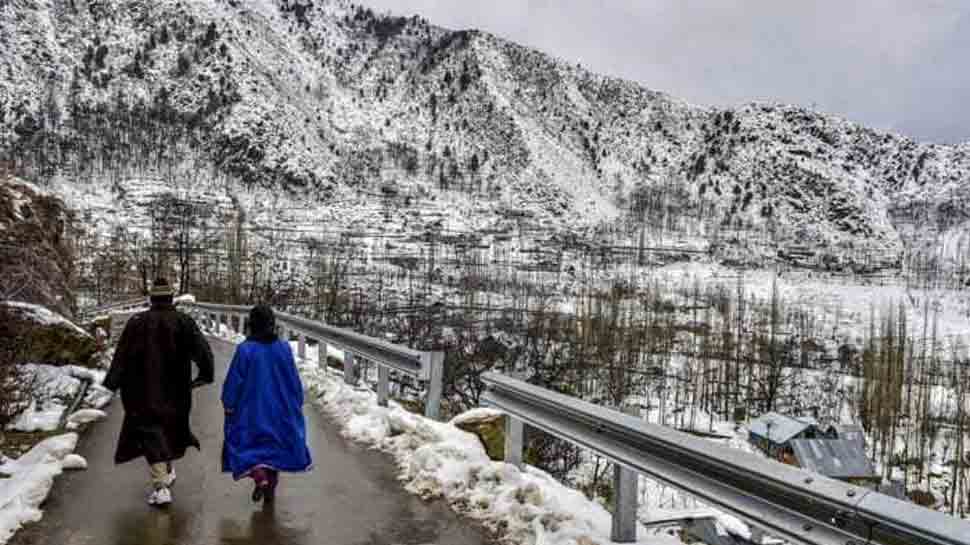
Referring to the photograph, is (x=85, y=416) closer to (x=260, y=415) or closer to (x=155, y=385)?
(x=155, y=385)

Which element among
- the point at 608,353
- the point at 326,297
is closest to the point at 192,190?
the point at 326,297

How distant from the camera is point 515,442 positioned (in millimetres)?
7441

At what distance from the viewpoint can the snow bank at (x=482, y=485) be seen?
19.5 ft

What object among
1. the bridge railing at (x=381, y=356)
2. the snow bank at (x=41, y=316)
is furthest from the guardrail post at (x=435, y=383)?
the snow bank at (x=41, y=316)

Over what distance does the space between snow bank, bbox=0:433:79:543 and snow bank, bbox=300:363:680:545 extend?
10.4 feet

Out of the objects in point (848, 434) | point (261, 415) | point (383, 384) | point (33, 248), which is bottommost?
point (848, 434)

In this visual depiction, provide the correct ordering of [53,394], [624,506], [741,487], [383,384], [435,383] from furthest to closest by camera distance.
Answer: [53,394], [383,384], [435,383], [624,506], [741,487]

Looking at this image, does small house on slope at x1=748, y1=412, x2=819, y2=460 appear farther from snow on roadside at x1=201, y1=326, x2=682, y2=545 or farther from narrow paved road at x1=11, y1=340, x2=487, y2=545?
narrow paved road at x1=11, y1=340, x2=487, y2=545

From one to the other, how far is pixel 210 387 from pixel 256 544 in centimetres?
912

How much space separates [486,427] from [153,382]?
404cm

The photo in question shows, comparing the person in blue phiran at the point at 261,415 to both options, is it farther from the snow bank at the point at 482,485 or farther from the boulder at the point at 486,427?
the boulder at the point at 486,427

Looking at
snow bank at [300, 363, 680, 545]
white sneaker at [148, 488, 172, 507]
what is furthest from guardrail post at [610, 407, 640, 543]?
white sneaker at [148, 488, 172, 507]

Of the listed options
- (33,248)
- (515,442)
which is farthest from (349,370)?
(515,442)

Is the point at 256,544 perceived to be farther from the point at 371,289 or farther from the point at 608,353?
A: the point at 371,289
